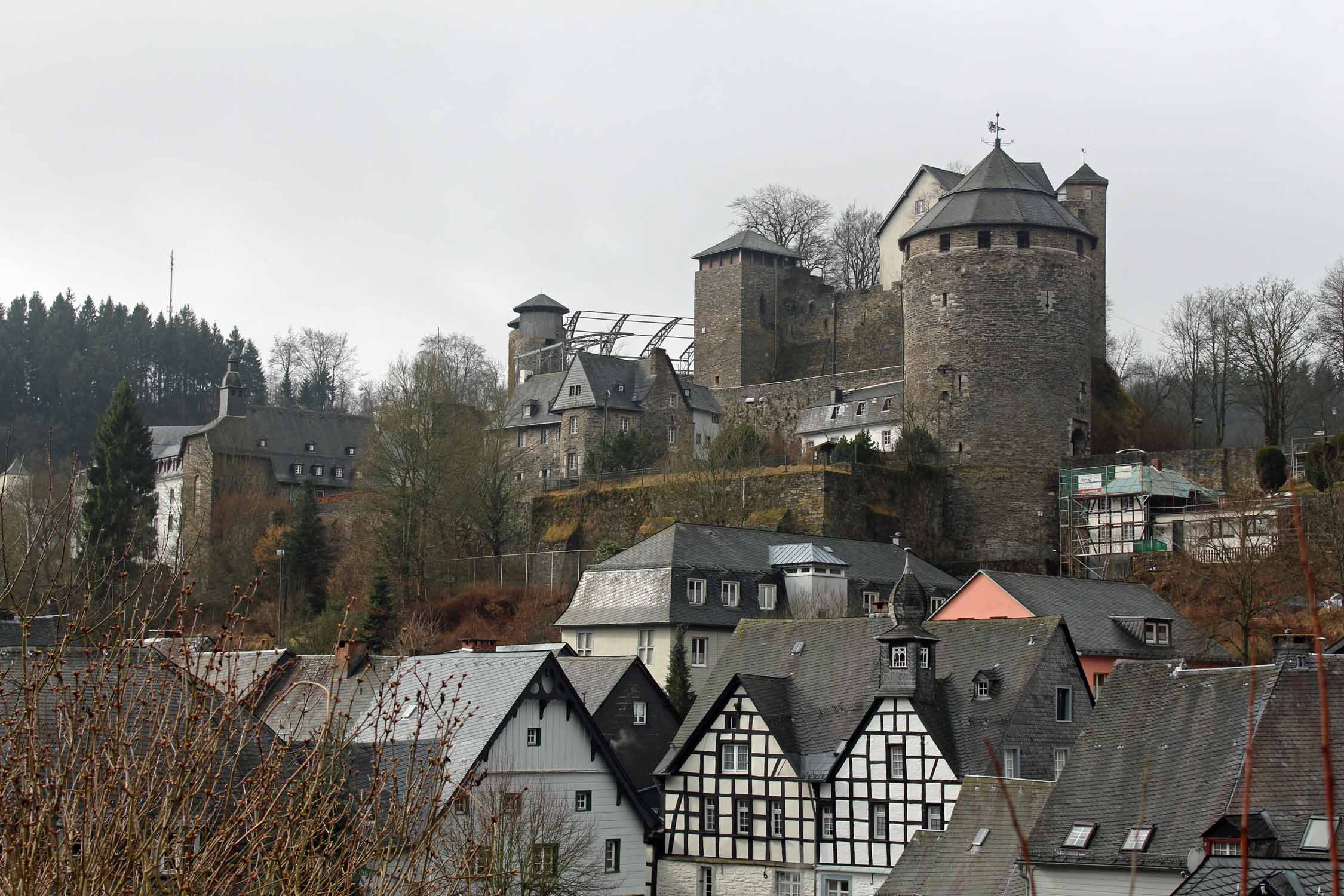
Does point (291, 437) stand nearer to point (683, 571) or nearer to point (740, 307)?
point (740, 307)

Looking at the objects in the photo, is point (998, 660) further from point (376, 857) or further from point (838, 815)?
point (376, 857)

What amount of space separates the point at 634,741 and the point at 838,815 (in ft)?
16.9

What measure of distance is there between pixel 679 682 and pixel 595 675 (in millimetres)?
3669

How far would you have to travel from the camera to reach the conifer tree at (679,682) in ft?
126

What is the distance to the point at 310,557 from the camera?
54594mm

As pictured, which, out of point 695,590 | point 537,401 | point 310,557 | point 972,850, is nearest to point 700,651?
point 695,590

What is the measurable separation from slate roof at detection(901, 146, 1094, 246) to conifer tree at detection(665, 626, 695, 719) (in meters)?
19.6

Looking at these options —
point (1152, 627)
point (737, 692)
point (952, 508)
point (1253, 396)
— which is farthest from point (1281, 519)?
point (1253, 396)

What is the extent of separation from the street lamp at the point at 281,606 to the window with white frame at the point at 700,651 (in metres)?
11.0

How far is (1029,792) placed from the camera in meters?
27.2

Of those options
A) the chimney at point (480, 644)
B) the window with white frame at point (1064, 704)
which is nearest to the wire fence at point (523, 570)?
the chimney at point (480, 644)

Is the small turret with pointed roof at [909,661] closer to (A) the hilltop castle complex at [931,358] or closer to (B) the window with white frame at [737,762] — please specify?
(B) the window with white frame at [737,762]

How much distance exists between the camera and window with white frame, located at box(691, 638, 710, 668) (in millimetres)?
41344

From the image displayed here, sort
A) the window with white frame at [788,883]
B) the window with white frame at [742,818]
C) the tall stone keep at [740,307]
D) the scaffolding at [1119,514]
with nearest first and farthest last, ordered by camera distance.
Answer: the window with white frame at [788,883] → the window with white frame at [742,818] → the scaffolding at [1119,514] → the tall stone keep at [740,307]
